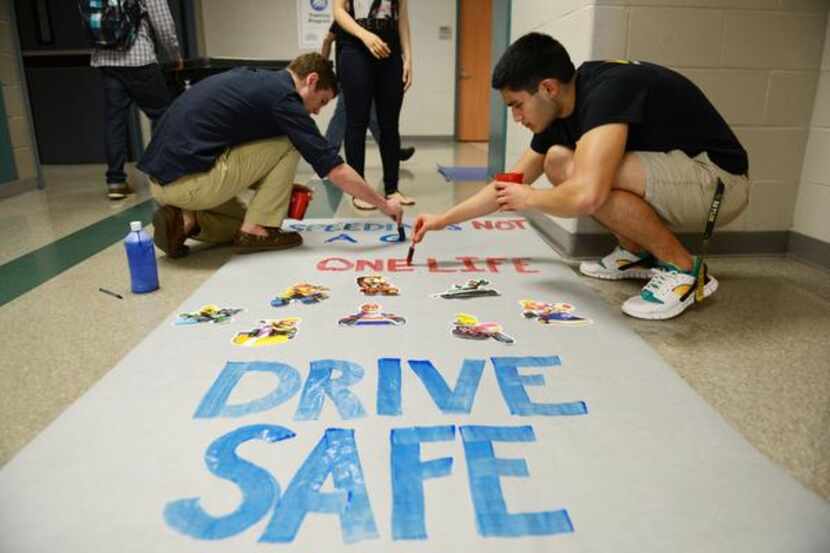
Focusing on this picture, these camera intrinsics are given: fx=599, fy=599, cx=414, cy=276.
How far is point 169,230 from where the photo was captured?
195 cm

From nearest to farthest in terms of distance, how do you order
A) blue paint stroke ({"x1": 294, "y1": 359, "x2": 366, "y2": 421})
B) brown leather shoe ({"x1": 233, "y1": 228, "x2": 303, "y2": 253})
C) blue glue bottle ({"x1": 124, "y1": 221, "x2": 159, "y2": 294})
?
blue paint stroke ({"x1": 294, "y1": 359, "x2": 366, "y2": 421}) → blue glue bottle ({"x1": 124, "y1": 221, "x2": 159, "y2": 294}) → brown leather shoe ({"x1": 233, "y1": 228, "x2": 303, "y2": 253})

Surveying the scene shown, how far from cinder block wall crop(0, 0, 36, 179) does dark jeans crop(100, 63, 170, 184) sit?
740mm

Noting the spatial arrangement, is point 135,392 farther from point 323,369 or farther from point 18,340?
point 18,340

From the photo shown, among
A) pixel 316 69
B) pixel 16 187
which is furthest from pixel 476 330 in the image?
pixel 16 187

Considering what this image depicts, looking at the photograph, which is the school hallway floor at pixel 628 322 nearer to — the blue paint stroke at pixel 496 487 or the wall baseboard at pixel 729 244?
the wall baseboard at pixel 729 244

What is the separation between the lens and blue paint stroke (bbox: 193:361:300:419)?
1034 millimetres

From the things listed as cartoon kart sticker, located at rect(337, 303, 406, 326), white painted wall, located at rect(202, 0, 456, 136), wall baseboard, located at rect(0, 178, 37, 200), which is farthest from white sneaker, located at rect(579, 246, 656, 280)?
white painted wall, located at rect(202, 0, 456, 136)

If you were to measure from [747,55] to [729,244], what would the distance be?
0.62 metres

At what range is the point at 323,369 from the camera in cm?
118

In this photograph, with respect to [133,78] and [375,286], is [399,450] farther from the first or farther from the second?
[133,78]

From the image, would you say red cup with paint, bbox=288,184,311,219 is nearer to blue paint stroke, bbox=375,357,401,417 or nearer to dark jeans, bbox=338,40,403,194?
dark jeans, bbox=338,40,403,194

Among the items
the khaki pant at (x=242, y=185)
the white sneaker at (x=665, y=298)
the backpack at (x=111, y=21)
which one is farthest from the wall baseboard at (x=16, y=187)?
the white sneaker at (x=665, y=298)

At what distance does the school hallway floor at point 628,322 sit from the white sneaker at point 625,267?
37 mm

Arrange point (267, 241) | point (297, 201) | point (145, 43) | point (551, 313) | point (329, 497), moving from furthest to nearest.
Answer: point (145, 43) < point (297, 201) < point (267, 241) < point (551, 313) < point (329, 497)
